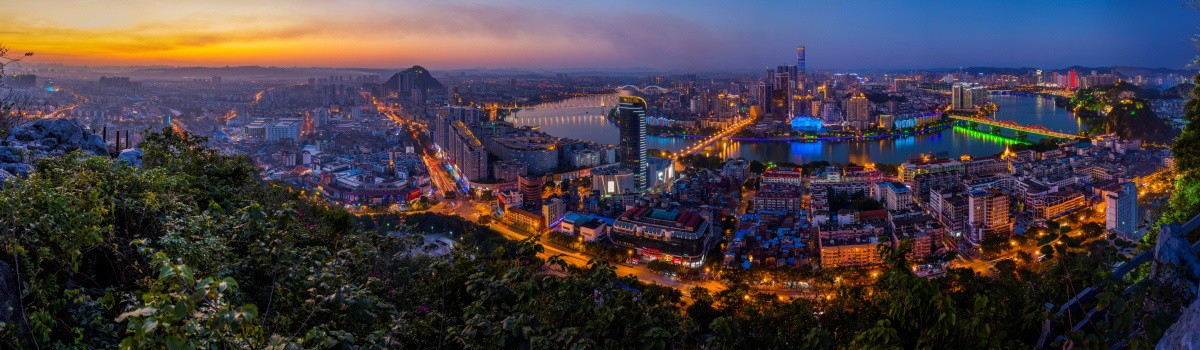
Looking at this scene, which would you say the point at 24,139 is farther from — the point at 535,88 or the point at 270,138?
the point at 535,88

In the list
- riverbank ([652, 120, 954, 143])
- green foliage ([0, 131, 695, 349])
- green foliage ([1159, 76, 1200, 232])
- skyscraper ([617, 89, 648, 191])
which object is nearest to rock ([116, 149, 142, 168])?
green foliage ([0, 131, 695, 349])

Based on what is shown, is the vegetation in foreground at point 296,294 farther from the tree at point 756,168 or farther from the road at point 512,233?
the tree at point 756,168

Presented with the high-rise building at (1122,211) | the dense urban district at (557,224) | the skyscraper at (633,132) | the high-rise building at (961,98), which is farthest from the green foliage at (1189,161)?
the high-rise building at (961,98)

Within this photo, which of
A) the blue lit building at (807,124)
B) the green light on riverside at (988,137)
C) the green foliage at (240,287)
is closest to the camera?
the green foliage at (240,287)

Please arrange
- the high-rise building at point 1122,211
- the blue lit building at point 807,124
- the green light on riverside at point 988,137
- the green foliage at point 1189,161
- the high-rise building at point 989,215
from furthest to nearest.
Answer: the blue lit building at point 807,124
the green light on riverside at point 988,137
the high-rise building at point 989,215
the high-rise building at point 1122,211
the green foliage at point 1189,161

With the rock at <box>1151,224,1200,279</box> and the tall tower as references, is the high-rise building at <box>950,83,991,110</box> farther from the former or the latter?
the rock at <box>1151,224,1200,279</box>

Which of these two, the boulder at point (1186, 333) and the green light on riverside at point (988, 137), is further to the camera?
the green light on riverside at point (988, 137)

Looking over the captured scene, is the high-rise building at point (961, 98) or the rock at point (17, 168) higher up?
the high-rise building at point (961, 98)
